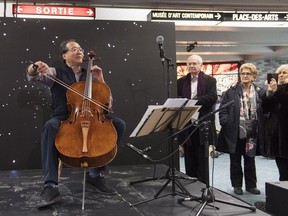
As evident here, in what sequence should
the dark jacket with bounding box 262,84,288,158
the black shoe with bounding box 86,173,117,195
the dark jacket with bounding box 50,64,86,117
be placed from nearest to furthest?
the black shoe with bounding box 86,173,117,195 → the dark jacket with bounding box 50,64,86,117 → the dark jacket with bounding box 262,84,288,158

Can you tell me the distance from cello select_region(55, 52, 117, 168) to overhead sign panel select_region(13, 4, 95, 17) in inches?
99.1

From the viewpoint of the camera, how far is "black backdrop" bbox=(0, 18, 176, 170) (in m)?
4.20

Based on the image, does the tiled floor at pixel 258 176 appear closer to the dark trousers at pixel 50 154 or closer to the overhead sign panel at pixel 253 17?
the dark trousers at pixel 50 154

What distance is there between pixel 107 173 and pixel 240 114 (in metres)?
1.50

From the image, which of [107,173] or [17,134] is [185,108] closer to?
[107,173]

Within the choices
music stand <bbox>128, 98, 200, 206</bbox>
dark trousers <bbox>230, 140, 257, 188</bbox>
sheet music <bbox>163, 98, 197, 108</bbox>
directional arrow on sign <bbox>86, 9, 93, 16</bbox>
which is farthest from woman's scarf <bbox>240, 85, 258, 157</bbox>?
directional arrow on sign <bbox>86, 9, 93, 16</bbox>

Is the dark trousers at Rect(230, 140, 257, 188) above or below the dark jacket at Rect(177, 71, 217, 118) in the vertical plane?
below

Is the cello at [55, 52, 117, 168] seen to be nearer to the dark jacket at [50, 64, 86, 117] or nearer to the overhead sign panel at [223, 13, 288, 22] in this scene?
the dark jacket at [50, 64, 86, 117]

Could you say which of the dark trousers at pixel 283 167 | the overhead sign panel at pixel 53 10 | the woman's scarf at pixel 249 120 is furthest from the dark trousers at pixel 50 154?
the overhead sign panel at pixel 53 10

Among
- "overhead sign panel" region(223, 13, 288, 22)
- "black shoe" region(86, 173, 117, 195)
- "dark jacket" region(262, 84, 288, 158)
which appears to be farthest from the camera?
"overhead sign panel" region(223, 13, 288, 22)

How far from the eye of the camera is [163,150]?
14.9ft

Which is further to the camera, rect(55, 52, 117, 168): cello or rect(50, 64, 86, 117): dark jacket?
rect(50, 64, 86, 117): dark jacket

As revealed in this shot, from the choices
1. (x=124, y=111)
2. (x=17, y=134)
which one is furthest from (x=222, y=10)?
(x=17, y=134)

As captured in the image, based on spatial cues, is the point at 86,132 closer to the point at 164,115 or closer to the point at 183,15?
the point at 164,115
